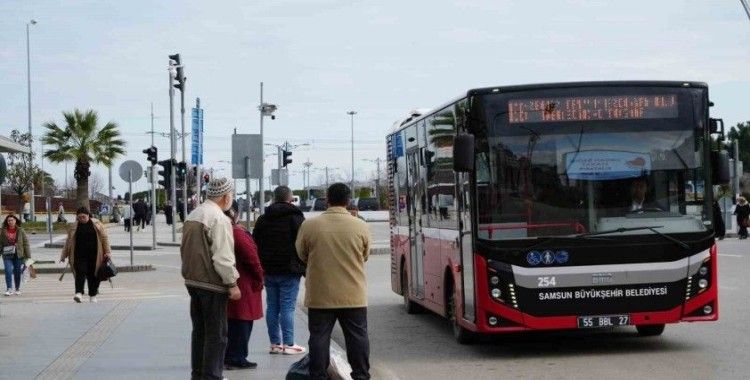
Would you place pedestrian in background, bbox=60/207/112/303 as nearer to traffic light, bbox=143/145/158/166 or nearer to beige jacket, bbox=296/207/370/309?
beige jacket, bbox=296/207/370/309

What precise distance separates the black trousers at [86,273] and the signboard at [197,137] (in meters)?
28.2

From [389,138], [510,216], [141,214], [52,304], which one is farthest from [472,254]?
[141,214]

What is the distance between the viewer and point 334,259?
34.9 ft

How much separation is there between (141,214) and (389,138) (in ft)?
180

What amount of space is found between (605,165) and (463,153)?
1477 millimetres

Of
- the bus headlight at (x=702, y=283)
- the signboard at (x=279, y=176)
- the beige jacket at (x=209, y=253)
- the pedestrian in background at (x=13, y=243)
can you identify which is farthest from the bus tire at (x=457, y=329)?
the signboard at (x=279, y=176)

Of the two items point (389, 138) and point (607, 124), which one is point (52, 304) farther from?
point (607, 124)

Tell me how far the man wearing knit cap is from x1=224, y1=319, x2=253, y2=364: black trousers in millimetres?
2125

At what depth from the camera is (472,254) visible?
13.4m

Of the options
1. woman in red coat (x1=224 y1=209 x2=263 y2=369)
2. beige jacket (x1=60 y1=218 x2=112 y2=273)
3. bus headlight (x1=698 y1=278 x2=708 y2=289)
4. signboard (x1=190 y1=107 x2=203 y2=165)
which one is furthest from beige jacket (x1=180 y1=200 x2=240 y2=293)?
signboard (x1=190 y1=107 x2=203 y2=165)

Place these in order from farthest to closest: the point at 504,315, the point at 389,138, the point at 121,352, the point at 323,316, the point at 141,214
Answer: the point at 141,214 < the point at 389,138 < the point at 121,352 < the point at 504,315 < the point at 323,316

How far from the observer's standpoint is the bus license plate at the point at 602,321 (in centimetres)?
1322

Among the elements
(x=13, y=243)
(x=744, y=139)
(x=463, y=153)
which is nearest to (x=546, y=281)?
(x=463, y=153)

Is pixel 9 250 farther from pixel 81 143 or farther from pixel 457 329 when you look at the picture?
pixel 81 143
